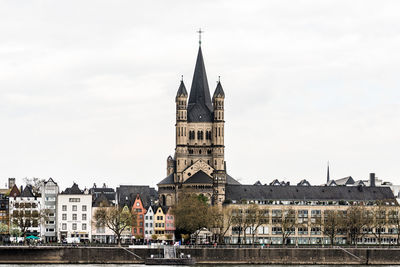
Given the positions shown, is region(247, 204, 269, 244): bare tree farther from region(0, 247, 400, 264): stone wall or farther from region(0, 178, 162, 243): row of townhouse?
region(0, 247, 400, 264): stone wall

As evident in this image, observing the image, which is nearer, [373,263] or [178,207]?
[373,263]

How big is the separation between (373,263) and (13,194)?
2852 inches

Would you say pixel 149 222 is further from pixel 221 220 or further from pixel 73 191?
pixel 221 220

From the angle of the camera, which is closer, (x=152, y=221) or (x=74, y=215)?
(x=74, y=215)

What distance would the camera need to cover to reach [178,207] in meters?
184

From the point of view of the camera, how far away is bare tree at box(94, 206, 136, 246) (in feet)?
552

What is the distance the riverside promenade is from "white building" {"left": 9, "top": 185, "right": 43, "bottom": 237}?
21525 mm

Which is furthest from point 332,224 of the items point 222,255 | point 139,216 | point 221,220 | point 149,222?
point 139,216

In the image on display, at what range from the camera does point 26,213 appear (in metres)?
174

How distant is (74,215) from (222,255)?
146 feet

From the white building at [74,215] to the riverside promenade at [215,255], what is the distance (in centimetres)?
3478

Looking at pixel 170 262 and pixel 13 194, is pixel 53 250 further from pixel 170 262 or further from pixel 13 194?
pixel 13 194

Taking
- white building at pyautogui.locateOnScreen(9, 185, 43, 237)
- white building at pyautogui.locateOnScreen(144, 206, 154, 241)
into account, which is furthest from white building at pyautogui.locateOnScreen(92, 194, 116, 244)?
white building at pyautogui.locateOnScreen(9, 185, 43, 237)

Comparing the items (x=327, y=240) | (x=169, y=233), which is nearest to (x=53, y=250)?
(x=169, y=233)
